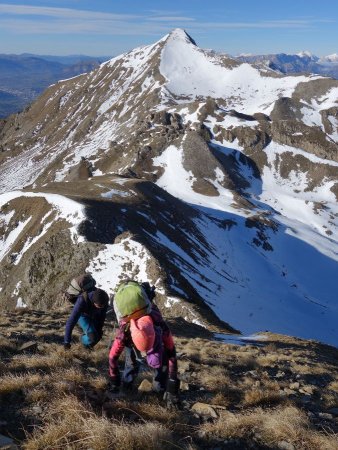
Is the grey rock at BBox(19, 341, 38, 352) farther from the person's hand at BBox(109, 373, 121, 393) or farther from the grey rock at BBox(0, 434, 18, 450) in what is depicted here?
the grey rock at BBox(0, 434, 18, 450)

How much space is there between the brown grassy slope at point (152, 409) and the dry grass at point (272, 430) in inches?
0.6

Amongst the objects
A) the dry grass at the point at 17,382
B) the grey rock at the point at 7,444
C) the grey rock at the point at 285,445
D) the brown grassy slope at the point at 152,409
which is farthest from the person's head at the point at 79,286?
the grey rock at the point at 285,445

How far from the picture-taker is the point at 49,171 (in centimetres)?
15800

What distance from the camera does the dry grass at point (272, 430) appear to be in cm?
659

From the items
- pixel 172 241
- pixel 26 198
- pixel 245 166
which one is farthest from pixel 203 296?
pixel 245 166

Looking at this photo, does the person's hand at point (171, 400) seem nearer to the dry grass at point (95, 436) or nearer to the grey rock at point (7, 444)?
the dry grass at point (95, 436)

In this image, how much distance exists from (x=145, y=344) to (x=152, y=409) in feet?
3.80

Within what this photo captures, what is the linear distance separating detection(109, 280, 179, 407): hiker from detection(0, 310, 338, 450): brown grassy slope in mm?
291

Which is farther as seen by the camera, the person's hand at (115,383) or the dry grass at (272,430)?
the person's hand at (115,383)

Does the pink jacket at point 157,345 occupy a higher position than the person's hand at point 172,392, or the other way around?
the pink jacket at point 157,345

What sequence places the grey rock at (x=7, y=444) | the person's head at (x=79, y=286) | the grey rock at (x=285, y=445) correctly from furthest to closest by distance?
the person's head at (x=79, y=286)
the grey rock at (x=285, y=445)
the grey rock at (x=7, y=444)

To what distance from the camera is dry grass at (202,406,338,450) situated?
6.59 m

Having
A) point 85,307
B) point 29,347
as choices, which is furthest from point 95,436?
point 29,347

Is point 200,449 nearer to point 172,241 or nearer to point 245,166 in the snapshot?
point 172,241
